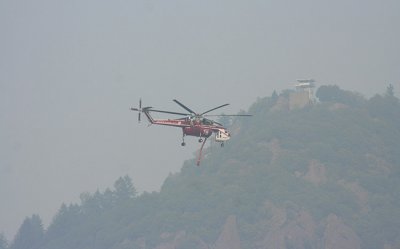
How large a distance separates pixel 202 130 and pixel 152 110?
7500 millimetres

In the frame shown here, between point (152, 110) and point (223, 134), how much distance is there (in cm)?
1144

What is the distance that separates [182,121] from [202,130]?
9.07ft

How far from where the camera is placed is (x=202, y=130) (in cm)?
12100

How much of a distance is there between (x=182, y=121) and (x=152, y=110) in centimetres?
563

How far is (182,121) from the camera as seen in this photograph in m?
121

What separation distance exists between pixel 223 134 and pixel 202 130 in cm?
410

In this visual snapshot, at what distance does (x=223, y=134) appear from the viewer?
12406cm

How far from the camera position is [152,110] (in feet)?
385

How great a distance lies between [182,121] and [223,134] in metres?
6.03
